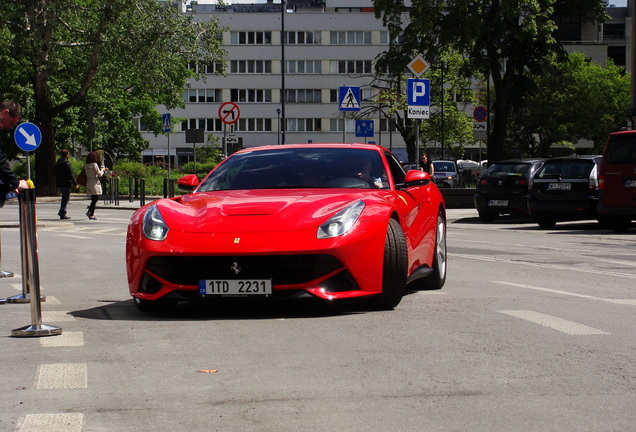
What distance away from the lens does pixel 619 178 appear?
22594 mm

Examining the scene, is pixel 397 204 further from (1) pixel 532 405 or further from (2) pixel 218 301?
(1) pixel 532 405

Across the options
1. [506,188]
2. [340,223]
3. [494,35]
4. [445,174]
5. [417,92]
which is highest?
[494,35]

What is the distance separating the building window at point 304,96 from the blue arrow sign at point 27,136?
284 feet

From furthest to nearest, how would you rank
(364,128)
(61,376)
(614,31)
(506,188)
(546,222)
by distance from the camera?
1. (614,31)
2. (364,128)
3. (506,188)
4. (546,222)
5. (61,376)

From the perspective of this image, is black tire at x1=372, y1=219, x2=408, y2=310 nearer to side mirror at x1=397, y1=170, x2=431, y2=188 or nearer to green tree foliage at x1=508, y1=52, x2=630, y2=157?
side mirror at x1=397, y1=170, x2=431, y2=188

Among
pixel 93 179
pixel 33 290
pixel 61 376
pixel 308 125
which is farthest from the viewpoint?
pixel 308 125

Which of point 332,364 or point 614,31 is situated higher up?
point 614,31

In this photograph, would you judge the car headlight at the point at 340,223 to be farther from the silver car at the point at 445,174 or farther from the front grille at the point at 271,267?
the silver car at the point at 445,174

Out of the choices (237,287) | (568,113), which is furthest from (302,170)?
(568,113)

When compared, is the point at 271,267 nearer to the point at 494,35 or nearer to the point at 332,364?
the point at 332,364

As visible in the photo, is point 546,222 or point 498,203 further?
point 498,203

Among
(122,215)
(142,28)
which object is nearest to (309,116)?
(142,28)

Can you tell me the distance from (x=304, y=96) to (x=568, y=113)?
36580 millimetres

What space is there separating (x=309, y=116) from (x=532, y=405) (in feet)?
359
